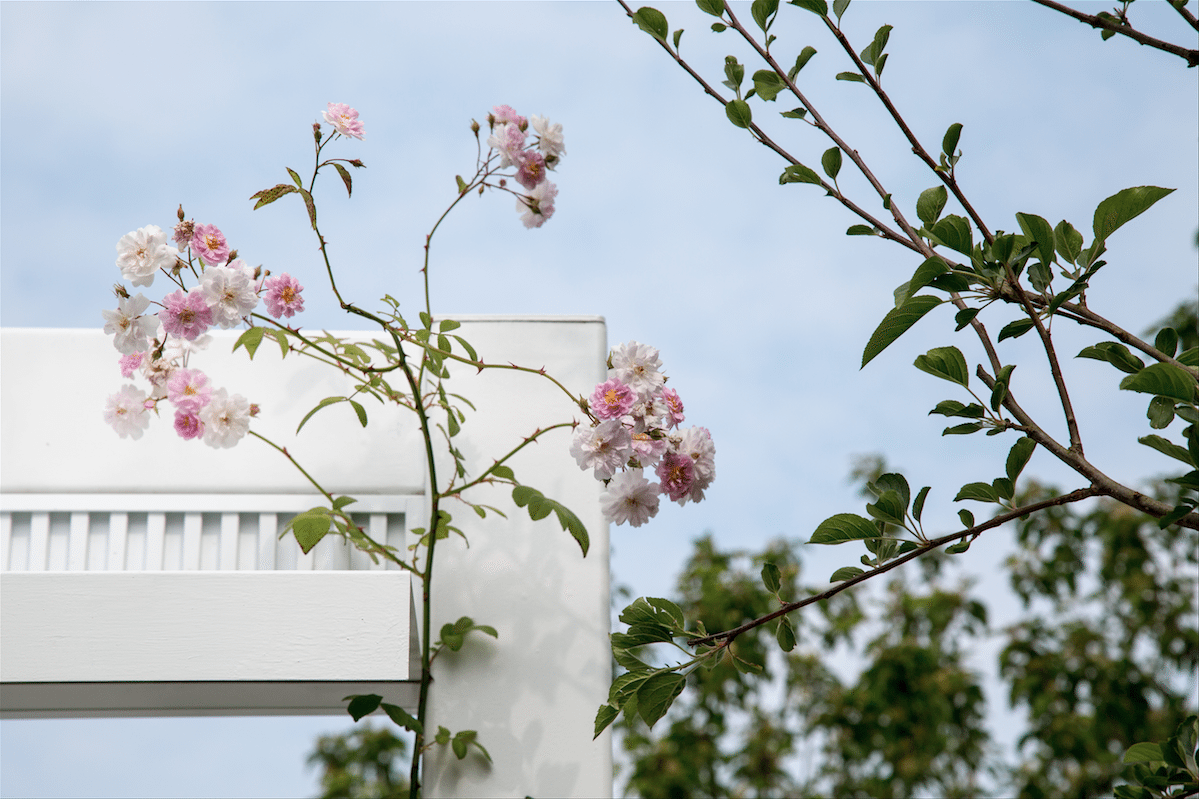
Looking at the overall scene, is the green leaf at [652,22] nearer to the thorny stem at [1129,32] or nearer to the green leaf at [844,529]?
the thorny stem at [1129,32]

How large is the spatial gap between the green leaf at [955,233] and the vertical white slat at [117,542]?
136 cm

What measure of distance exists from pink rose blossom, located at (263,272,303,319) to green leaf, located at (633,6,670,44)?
65 cm

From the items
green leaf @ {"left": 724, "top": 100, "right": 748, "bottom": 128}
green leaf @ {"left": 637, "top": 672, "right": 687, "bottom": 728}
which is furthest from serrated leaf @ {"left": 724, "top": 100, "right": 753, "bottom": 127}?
green leaf @ {"left": 637, "top": 672, "right": 687, "bottom": 728}

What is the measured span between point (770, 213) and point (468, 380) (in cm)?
270

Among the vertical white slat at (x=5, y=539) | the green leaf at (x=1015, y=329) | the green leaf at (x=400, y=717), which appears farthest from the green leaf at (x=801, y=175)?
the vertical white slat at (x=5, y=539)

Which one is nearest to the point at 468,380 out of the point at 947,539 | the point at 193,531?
the point at 193,531

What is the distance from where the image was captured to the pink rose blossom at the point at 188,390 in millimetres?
1354

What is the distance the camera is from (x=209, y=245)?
1295 mm

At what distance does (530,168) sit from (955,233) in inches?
32.7

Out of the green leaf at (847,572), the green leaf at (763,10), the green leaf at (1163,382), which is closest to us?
the green leaf at (1163,382)

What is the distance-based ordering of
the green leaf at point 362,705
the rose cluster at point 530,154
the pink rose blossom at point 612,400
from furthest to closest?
the rose cluster at point 530,154 < the green leaf at point 362,705 < the pink rose blossom at point 612,400

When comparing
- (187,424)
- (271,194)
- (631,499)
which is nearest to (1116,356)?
(631,499)

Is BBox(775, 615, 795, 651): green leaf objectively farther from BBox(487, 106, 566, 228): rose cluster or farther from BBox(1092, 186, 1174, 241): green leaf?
BBox(487, 106, 566, 228): rose cluster

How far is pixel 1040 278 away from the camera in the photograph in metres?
0.78
